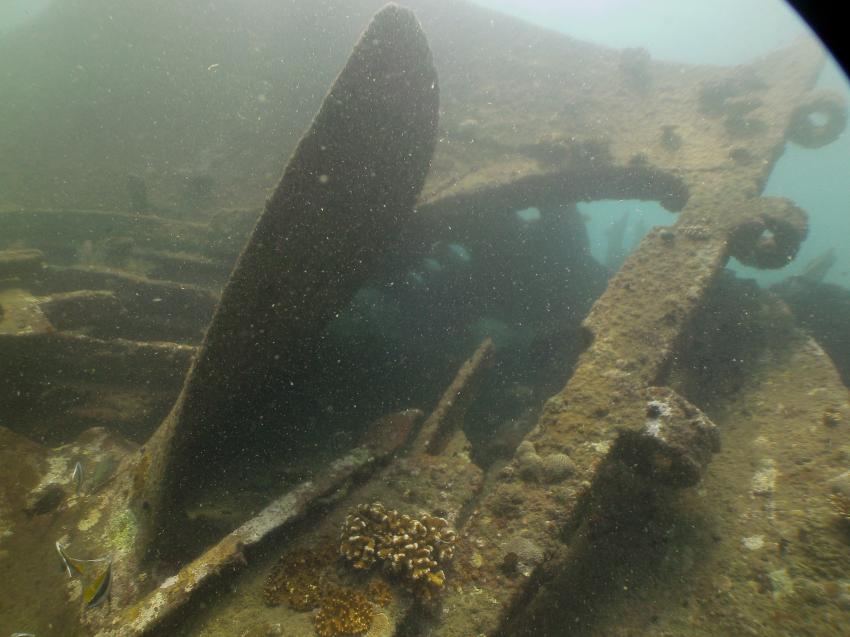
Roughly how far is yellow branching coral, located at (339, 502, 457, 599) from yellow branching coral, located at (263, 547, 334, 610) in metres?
0.26

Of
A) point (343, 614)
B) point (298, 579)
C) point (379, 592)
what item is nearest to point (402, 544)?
point (379, 592)

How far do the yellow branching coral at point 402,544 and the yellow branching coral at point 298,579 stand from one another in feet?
0.85

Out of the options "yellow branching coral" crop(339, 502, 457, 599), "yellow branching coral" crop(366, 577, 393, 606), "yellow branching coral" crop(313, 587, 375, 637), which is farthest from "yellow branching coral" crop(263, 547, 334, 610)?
"yellow branching coral" crop(366, 577, 393, 606)

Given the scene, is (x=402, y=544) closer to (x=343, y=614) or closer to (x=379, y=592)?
(x=379, y=592)

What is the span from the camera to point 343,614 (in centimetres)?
351

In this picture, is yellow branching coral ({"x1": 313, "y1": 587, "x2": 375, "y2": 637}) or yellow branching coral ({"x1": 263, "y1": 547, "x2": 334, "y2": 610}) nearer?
yellow branching coral ({"x1": 313, "y1": 587, "x2": 375, "y2": 637})

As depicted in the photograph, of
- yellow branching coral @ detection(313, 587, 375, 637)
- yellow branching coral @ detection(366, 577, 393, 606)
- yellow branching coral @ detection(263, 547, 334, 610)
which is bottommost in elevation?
yellow branching coral @ detection(263, 547, 334, 610)

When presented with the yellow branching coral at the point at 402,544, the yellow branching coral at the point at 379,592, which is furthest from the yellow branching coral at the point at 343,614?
the yellow branching coral at the point at 402,544

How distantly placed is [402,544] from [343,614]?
754 mm

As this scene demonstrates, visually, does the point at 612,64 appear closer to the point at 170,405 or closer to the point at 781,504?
the point at 781,504

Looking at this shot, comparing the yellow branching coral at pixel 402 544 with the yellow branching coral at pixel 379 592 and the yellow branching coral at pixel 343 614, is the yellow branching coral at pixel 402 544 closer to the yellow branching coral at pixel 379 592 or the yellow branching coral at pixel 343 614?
the yellow branching coral at pixel 379 592

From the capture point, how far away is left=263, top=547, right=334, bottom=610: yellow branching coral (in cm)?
369

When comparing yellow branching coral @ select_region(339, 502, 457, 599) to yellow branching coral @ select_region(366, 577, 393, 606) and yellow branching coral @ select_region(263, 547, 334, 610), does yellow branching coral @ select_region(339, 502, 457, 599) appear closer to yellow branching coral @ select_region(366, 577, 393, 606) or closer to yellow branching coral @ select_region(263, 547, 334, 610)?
yellow branching coral @ select_region(366, 577, 393, 606)

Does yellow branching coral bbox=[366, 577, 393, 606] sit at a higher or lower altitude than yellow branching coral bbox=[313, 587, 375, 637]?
→ lower
